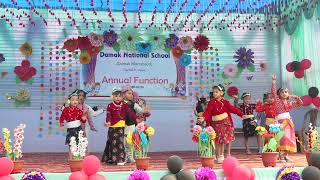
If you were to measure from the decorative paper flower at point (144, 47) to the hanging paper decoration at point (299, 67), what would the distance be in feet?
9.38

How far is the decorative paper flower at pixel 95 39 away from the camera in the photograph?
8.75m

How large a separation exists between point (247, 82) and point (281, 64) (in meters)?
0.86

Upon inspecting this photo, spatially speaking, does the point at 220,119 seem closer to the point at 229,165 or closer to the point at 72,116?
the point at 229,165

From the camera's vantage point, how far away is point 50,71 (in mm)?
8656

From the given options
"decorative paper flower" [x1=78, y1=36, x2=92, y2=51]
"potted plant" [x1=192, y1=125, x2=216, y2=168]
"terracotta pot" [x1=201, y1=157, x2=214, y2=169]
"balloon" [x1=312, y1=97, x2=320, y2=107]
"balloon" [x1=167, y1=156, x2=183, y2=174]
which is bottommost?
"terracotta pot" [x1=201, y1=157, x2=214, y2=169]

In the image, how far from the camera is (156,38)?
9008 millimetres

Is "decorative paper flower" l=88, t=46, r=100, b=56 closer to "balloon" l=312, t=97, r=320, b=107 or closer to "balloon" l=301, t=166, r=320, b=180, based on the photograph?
"balloon" l=312, t=97, r=320, b=107

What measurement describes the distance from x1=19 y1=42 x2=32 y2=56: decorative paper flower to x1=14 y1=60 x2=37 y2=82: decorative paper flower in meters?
0.18

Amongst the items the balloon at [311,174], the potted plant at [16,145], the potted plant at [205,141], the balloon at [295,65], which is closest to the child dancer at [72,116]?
the potted plant at [16,145]

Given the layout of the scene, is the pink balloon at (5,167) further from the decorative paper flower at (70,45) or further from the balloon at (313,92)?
the balloon at (313,92)

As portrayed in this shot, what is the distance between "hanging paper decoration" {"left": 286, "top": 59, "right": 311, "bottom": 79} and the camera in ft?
27.4

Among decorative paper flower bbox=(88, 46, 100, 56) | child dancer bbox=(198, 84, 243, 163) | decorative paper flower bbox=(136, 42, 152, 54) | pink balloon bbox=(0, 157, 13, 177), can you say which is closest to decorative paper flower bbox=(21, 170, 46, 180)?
pink balloon bbox=(0, 157, 13, 177)

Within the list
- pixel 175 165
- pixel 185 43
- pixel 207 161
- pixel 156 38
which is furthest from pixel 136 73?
pixel 175 165

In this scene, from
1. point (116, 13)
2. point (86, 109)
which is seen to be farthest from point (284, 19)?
point (86, 109)
